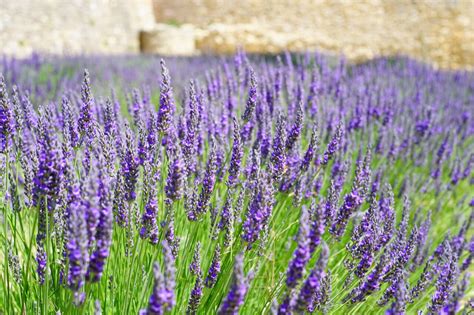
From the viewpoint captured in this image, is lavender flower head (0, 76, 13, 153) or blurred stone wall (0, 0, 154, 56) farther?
blurred stone wall (0, 0, 154, 56)

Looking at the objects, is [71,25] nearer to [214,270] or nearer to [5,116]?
[5,116]

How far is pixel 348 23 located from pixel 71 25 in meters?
9.39

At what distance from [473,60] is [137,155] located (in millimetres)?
16845

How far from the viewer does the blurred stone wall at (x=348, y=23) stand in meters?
15.6

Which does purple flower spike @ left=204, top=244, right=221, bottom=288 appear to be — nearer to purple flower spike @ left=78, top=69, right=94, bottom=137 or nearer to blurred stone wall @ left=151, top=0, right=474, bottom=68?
purple flower spike @ left=78, top=69, right=94, bottom=137

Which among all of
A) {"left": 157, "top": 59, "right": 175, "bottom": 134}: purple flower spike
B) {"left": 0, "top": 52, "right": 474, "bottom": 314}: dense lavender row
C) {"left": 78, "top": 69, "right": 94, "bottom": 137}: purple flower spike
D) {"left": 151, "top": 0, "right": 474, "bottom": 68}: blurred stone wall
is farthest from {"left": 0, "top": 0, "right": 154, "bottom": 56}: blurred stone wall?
{"left": 157, "top": 59, "right": 175, "bottom": 134}: purple flower spike

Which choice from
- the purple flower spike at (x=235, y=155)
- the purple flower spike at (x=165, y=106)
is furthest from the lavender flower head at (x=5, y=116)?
the purple flower spike at (x=235, y=155)

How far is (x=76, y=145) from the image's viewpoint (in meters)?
1.75

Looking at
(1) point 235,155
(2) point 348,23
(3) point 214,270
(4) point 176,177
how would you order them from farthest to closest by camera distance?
(2) point 348,23
(1) point 235,155
(3) point 214,270
(4) point 176,177

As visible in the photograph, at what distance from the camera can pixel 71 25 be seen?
1162cm

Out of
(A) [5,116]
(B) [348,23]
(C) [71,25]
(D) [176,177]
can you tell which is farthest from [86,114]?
(B) [348,23]

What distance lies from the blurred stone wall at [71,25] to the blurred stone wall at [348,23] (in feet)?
7.62

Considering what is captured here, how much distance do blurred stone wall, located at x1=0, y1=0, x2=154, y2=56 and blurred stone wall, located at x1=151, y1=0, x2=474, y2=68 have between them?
232cm

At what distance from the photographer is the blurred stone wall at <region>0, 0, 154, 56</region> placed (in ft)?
33.0
